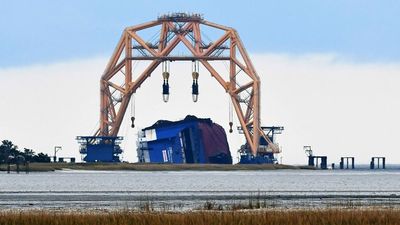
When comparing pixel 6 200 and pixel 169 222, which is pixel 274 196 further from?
pixel 169 222

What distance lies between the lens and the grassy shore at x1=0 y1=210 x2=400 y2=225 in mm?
48875

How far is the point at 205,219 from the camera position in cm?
4956

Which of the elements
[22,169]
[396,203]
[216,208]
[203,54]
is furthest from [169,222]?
[203,54]

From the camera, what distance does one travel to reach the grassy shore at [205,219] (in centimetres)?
4888

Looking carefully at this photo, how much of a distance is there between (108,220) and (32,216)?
2.79m

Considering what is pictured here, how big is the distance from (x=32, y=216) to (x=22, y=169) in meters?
130

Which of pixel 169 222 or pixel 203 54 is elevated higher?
pixel 203 54

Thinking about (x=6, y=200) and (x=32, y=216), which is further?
(x=6, y=200)

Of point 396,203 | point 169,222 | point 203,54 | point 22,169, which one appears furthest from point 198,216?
point 203,54

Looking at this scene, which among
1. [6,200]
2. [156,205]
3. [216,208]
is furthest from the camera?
[6,200]

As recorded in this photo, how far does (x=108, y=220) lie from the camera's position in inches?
1959

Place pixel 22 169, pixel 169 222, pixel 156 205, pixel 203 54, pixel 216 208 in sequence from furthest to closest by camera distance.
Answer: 1. pixel 203 54
2. pixel 22 169
3. pixel 156 205
4. pixel 216 208
5. pixel 169 222

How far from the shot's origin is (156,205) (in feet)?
220

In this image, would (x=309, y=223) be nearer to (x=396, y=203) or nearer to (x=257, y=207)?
(x=257, y=207)
